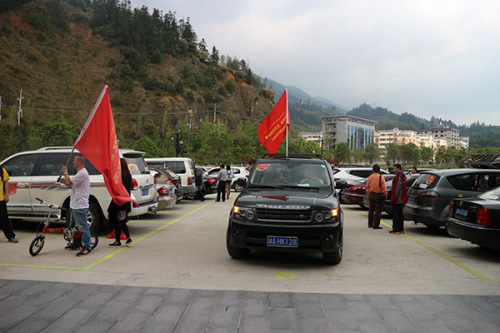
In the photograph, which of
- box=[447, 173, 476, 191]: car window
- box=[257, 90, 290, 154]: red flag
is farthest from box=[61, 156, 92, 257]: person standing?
box=[257, 90, 290, 154]: red flag

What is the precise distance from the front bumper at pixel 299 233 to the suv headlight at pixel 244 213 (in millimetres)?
95

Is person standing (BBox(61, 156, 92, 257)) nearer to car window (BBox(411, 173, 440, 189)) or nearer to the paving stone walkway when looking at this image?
the paving stone walkway

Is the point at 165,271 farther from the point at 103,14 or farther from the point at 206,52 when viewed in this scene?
the point at 206,52

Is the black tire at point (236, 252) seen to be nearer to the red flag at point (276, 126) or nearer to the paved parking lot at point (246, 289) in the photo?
the paved parking lot at point (246, 289)

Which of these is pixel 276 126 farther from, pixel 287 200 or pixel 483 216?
pixel 287 200

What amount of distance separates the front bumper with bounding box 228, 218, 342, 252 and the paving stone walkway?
1.15 metres

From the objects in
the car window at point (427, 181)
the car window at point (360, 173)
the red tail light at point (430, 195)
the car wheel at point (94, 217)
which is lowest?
the car wheel at point (94, 217)

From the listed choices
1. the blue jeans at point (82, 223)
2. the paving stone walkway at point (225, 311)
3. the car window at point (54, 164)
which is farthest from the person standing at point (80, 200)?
the car window at point (54, 164)

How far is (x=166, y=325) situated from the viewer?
4074mm

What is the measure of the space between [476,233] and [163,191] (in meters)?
8.89

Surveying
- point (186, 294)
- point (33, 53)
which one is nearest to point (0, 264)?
point (186, 294)

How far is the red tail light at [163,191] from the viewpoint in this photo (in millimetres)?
12861

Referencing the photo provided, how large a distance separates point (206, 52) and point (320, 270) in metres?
138

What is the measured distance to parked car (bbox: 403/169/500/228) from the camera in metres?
9.67
